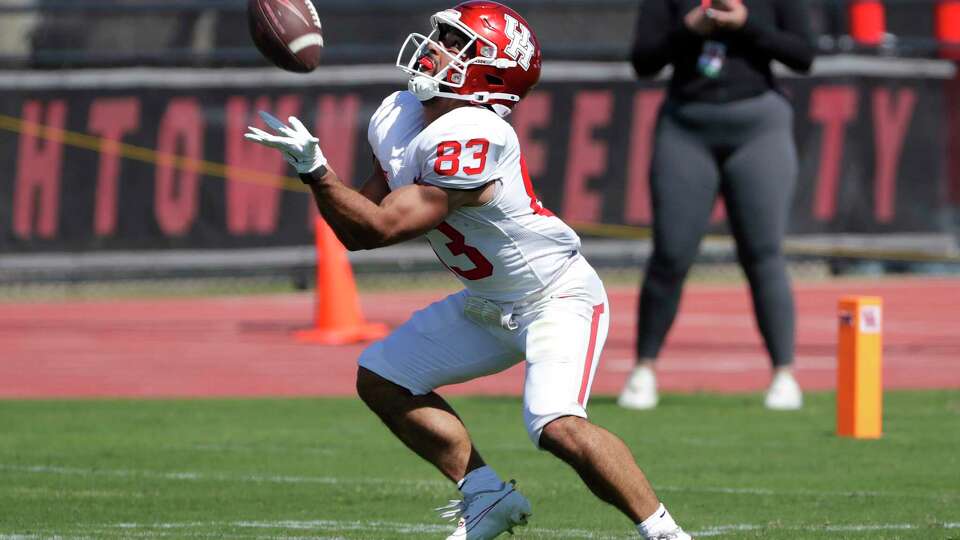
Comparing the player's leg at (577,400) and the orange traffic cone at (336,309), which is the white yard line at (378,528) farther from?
the orange traffic cone at (336,309)

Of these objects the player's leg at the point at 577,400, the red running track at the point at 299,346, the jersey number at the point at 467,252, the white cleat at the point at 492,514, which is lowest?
the red running track at the point at 299,346

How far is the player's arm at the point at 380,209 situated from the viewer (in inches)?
211

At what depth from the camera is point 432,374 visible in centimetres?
604

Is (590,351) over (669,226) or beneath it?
over

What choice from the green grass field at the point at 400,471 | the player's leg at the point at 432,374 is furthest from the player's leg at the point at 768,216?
the player's leg at the point at 432,374

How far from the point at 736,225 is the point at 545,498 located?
2960mm

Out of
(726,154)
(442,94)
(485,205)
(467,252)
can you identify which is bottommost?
(726,154)

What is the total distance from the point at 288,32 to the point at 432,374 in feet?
3.87

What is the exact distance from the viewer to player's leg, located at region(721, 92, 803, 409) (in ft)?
31.6

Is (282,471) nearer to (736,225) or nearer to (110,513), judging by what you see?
(110,513)

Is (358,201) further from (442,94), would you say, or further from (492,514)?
(492,514)

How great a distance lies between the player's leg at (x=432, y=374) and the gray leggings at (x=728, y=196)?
3750mm

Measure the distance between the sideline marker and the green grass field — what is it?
5.7 inches

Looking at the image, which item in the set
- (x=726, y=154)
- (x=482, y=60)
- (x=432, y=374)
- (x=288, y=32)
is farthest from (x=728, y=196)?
(x=288, y=32)
